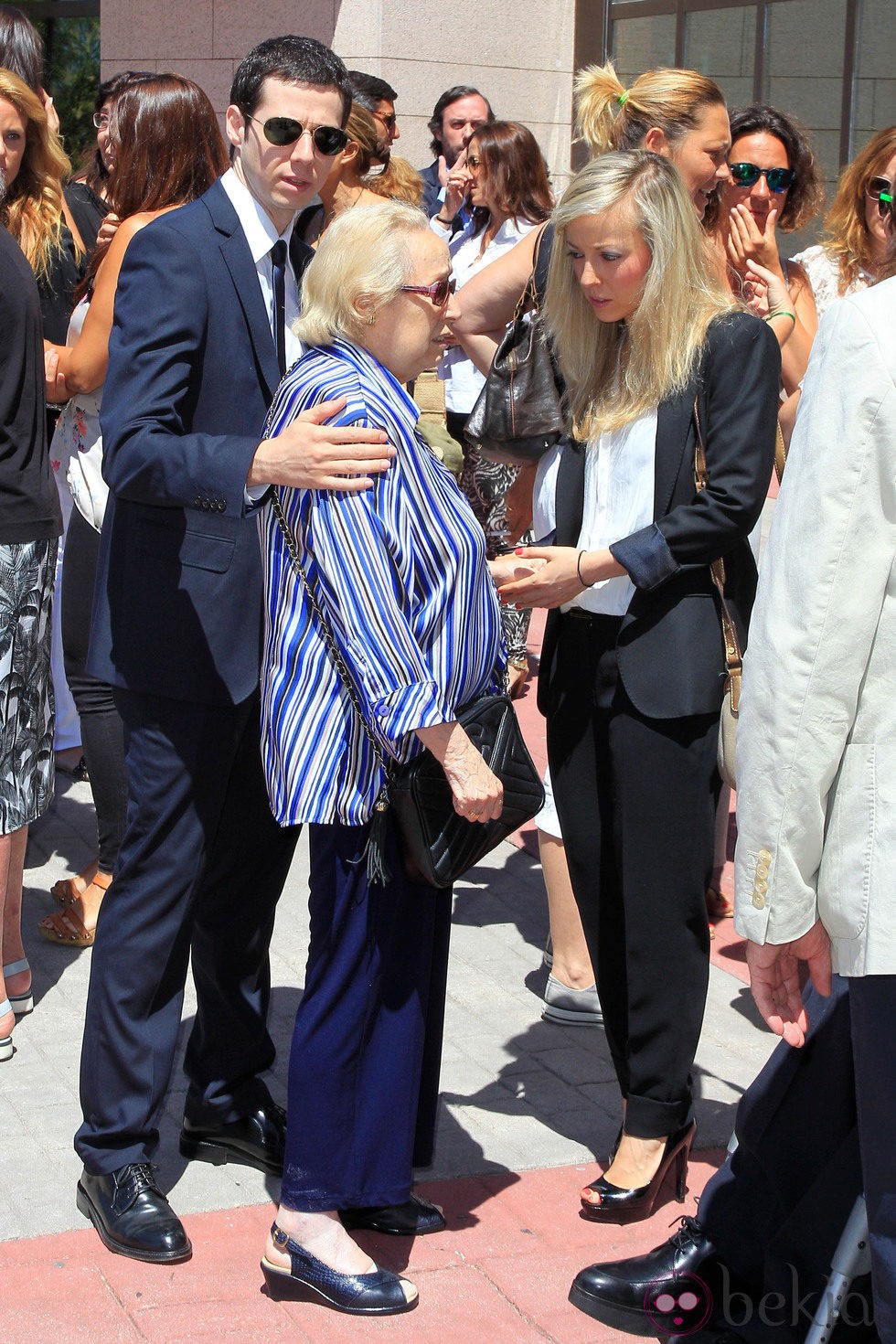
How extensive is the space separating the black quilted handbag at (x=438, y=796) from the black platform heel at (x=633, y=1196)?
2.83ft

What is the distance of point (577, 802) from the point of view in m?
3.49

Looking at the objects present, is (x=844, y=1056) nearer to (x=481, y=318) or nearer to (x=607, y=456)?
(x=607, y=456)

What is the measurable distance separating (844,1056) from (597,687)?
0.99m

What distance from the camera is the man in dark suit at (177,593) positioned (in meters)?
3.05

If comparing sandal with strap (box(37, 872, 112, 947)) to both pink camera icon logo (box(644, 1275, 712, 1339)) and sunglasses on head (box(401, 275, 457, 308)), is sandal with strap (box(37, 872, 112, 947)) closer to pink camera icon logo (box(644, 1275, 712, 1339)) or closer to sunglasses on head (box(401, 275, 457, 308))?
pink camera icon logo (box(644, 1275, 712, 1339))

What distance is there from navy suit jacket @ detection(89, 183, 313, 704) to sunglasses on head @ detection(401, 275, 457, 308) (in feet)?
1.35

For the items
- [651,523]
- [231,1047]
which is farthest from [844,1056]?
[231,1047]

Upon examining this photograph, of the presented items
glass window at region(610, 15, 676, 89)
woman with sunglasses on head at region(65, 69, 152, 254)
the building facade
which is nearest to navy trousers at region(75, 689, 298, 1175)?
woman with sunglasses on head at region(65, 69, 152, 254)

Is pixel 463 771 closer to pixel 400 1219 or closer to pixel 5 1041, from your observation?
pixel 400 1219

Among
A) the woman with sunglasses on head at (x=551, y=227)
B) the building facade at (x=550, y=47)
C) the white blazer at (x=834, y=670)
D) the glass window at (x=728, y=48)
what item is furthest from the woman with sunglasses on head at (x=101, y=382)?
the glass window at (x=728, y=48)

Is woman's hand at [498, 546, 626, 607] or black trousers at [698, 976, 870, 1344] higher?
woman's hand at [498, 546, 626, 607]

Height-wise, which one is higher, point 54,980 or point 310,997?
point 310,997

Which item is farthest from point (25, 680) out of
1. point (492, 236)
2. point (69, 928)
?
point (492, 236)

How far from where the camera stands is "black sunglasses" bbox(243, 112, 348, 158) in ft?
10.2
